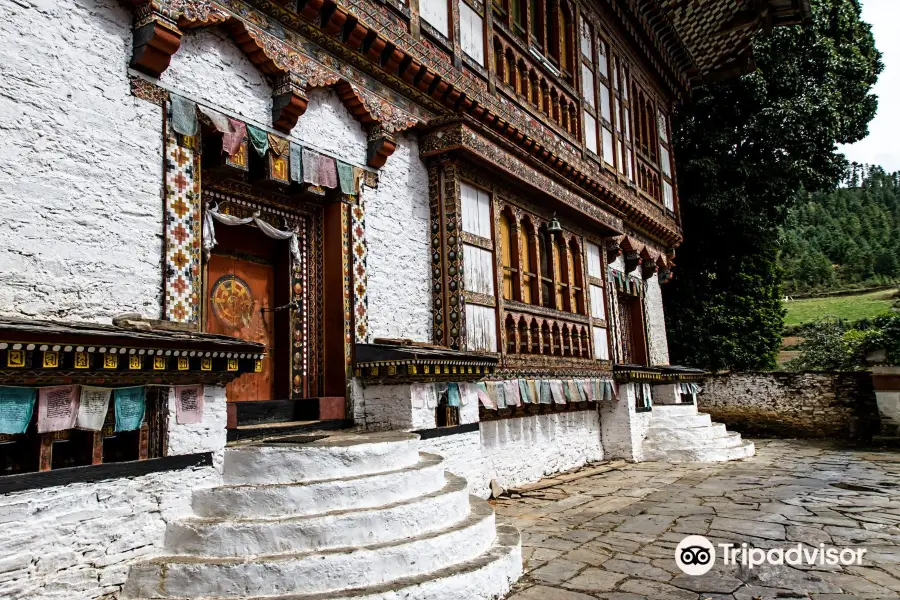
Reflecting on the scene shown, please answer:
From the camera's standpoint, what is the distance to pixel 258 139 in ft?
20.3

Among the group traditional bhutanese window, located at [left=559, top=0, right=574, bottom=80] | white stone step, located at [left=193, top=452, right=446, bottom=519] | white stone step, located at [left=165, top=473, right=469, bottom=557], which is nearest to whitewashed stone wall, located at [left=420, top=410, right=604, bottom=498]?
white stone step, located at [left=193, top=452, right=446, bottom=519]

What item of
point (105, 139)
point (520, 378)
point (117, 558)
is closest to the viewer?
point (117, 558)

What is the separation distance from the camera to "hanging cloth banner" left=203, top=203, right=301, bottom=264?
239 inches

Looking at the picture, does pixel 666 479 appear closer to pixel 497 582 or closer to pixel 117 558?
pixel 497 582

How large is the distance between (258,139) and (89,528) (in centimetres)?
385

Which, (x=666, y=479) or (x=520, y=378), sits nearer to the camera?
(x=520, y=378)

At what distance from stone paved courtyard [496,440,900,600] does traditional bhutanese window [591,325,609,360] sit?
81.8 inches

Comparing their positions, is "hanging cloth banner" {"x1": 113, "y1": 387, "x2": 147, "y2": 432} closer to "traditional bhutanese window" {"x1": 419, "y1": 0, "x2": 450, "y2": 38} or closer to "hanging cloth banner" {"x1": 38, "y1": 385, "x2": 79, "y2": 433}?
"hanging cloth banner" {"x1": 38, "y1": 385, "x2": 79, "y2": 433}

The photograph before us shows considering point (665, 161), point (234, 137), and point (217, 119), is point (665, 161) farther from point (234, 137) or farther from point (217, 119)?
point (217, 119)

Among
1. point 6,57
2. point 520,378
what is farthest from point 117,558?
point 520,378

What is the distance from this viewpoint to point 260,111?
6.38m

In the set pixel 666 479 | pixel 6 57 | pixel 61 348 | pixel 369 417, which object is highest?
pixel 6 57

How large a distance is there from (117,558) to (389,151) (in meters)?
5.30

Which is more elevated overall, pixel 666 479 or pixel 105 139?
pixel 105 139
